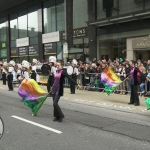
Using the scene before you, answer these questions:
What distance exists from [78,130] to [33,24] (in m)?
24.3

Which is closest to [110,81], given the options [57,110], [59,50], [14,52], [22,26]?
[57,110]

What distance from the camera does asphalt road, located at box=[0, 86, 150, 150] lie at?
516cm

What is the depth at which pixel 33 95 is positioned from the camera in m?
8.29

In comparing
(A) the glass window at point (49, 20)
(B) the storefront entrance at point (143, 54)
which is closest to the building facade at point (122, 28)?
(B) the storefront entrance at point (143, 54)

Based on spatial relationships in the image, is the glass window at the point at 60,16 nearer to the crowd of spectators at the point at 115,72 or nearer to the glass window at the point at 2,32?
the crowd of spectators at the point at 115,72

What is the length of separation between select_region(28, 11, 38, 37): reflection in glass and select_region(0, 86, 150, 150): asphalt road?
67.2 ft

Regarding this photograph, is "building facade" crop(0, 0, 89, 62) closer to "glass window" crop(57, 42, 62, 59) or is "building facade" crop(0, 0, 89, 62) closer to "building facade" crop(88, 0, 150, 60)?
"glass window" crop(57, 42, 62, 59)

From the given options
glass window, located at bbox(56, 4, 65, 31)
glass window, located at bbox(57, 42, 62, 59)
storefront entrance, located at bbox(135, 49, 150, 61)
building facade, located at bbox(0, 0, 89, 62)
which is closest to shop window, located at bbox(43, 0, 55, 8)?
building facade, located at bbox(0, 0, 89, 62)

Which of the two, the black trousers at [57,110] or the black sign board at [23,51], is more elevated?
the black sign board at [23,51]

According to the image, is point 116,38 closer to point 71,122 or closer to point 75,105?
point 75,105

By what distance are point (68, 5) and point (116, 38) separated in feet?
15.6

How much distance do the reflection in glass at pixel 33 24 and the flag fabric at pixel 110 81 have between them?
1879 cm

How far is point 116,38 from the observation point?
18.9 meters

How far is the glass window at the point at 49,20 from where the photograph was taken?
84.7 ft
